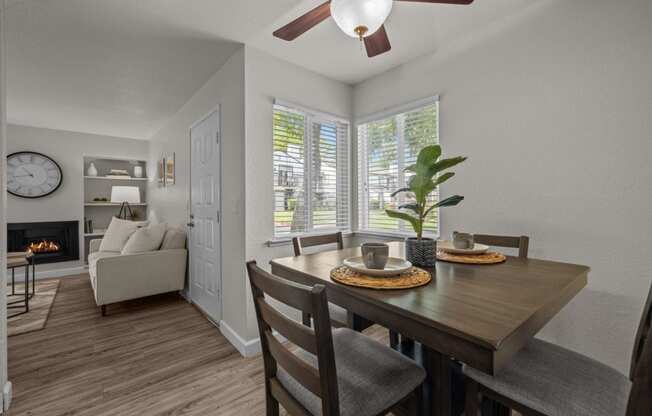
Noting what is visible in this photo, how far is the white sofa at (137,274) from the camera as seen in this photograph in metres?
2.81

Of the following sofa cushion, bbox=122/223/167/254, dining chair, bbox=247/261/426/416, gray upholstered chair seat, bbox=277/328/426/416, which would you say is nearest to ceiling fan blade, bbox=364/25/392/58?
dining chair, bbox=247/261/426/416

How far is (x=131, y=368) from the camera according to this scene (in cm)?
198

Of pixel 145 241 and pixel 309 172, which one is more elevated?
pixel 309 172

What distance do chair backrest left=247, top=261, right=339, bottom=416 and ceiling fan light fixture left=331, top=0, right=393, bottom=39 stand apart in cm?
115

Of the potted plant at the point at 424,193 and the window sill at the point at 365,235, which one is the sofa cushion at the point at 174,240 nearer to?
the window sill at the point at 365,235

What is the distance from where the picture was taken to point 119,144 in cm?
504

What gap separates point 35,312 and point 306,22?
155 inches

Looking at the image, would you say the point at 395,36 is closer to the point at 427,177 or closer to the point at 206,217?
the point at 427,177

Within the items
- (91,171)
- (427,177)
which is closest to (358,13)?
(427,177)

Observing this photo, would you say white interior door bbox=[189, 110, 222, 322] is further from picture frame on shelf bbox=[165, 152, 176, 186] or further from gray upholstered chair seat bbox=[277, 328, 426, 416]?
gray upholstered chair seat bbox=[277, 328, 426, 416]

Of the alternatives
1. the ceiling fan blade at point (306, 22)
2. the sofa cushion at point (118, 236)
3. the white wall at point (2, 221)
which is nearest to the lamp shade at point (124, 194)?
the sofa cushion at point (118, 236)

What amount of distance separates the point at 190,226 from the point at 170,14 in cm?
213

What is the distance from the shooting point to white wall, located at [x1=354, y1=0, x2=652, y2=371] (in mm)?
1472

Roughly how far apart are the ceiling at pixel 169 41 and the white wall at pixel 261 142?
0.14 meters
